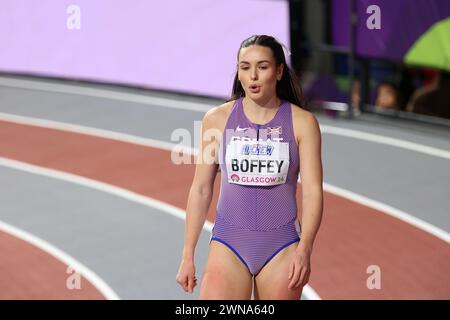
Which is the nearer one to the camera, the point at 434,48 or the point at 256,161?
the point at 256,161

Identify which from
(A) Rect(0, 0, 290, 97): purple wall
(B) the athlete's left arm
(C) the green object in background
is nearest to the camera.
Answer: (B) the athlete's left arm

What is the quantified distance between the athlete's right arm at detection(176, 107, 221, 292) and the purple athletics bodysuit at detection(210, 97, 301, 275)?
0.05 m

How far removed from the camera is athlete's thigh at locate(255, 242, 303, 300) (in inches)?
178

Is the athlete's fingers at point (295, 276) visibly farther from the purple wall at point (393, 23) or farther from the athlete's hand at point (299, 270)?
the purple wall at point (393, 23)

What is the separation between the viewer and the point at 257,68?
457 cm

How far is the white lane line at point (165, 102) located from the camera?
1202cm

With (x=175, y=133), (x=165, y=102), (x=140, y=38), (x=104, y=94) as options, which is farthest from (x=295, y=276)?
(x=104, y=94)

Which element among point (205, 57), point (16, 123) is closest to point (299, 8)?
point (205, 57)

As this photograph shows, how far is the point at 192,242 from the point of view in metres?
4.69

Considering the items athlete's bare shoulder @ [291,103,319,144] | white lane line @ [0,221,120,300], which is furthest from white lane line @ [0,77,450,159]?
athlete's bare shoulder @ [291,103,319,144]

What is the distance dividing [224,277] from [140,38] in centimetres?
1083

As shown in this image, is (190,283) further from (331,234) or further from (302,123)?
(331,234)

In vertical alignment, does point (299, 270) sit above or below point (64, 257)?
above

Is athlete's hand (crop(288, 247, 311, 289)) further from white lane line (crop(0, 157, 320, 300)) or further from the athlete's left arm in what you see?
white lane line (crop(0, 157, 320, 300))
